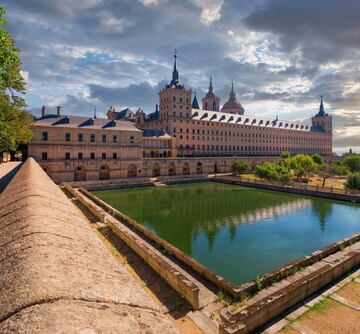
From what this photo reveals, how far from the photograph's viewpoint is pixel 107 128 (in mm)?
45531

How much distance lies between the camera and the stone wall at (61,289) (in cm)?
257

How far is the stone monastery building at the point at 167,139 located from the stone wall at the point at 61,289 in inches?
1555

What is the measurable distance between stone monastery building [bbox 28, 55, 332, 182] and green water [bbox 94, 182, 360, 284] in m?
9.20

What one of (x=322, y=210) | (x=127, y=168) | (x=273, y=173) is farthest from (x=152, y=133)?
(x=322, y=210)

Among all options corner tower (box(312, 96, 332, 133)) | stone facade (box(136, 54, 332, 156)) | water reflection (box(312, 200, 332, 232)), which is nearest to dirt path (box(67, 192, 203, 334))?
water reflection (box(312, 200, 332, 232))

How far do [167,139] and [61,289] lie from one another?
5579cm

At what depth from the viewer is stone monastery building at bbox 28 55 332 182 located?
136 ft

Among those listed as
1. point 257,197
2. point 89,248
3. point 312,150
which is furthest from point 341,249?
point 312,150

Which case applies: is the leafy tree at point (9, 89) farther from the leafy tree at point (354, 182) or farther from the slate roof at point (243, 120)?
the slate roof at point (243, 120)

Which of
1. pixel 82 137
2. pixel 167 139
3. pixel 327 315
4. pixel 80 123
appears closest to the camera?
pixel 327 315

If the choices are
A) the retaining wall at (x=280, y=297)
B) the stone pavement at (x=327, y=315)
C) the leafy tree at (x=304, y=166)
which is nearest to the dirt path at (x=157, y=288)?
the retaining wall at (x=280, y=297)

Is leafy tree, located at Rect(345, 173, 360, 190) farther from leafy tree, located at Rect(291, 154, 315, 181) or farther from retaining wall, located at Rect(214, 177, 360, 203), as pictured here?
leafy tree, located at Rect(291, 154, 315, 181)

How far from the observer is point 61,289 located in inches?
123

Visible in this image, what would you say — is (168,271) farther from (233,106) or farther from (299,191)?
(233,106)
